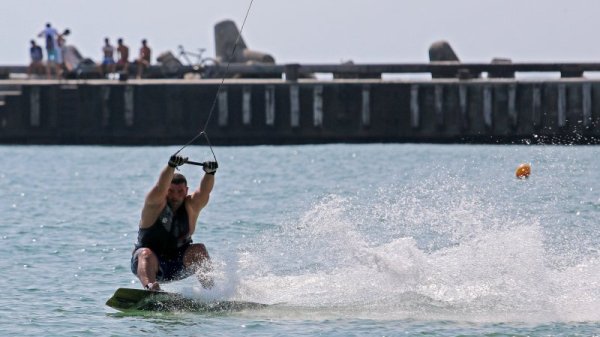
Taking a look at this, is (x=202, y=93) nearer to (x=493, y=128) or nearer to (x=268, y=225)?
(x=493, y=128)

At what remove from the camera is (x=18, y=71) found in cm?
4269

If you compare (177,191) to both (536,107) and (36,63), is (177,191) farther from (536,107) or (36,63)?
(36,63)

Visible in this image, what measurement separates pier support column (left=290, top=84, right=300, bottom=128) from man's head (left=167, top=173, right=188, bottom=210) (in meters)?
26.8

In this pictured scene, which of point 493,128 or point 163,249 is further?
point 493,128

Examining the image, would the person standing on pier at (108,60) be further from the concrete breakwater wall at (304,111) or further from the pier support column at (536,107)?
the pier support column at (536,107)

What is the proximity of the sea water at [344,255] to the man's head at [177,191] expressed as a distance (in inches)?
34.9

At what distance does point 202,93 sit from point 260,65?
7.25ft

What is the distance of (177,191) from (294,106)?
26.8 m

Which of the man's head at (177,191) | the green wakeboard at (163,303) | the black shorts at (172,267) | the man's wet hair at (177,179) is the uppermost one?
the man's wet hair at (177,179)

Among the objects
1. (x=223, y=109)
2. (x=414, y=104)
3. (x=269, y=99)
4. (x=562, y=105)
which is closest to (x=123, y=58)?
(x=223, y=109)

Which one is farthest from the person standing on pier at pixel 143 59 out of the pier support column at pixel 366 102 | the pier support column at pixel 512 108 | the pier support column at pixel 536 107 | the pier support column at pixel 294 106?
the pier support column at pixel 536 107

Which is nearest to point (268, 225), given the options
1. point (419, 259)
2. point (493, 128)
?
point (419, 259)

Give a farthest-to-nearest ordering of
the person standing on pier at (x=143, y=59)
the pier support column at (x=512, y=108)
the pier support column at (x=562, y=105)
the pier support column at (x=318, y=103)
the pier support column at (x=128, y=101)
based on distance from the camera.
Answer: the person standing on pier at (x=143, y=59)
the pier support column at (x=128, y=101)
the pier support column at (x=318, y=103)
the pier support column at (x=512, y=108)
the pier support column at (x=562, y=105)

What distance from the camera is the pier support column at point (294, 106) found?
3984 centimetres
